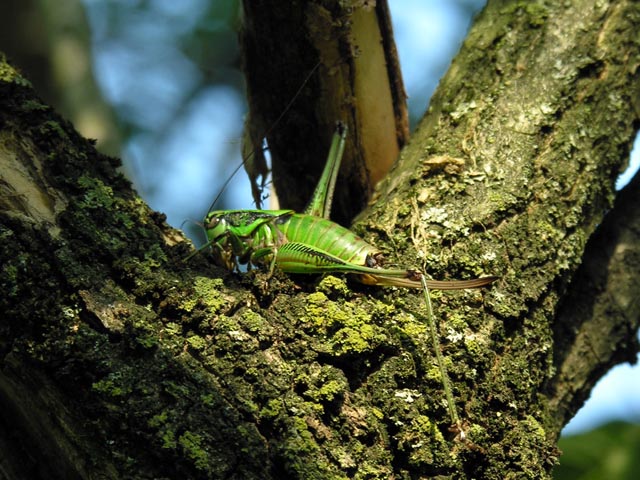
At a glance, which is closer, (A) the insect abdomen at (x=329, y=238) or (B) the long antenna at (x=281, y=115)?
(A) the insect abdomen at (x=329, y=238)

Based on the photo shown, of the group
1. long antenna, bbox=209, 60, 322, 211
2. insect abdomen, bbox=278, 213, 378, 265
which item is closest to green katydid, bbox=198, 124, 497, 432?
insect abdomen, bbox=278, 213, 378, 265

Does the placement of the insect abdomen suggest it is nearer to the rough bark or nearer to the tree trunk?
the tree trunk

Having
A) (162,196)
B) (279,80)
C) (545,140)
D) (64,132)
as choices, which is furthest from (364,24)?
(162,196)

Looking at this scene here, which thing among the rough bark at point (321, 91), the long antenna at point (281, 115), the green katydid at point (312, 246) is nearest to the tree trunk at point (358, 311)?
the green katydid at point (312, 246)

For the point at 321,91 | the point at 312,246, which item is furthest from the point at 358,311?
the point at 321,91

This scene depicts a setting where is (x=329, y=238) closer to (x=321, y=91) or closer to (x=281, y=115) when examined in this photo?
(x=281, y=115)

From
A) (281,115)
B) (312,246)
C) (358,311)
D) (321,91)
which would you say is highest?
(321,91)

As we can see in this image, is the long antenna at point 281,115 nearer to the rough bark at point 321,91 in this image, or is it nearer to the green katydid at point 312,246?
the rough bark at point 321,91
